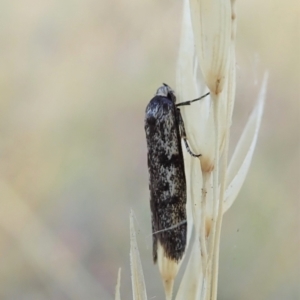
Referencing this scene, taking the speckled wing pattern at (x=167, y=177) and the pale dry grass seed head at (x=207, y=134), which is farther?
the speckled wing pattern at (x=167, y=177)

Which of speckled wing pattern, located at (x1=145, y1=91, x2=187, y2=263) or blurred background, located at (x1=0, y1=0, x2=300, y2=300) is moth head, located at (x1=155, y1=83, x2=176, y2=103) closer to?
speckled wing pattern, located at (x1=145, y1=91, x2=187, y2=263)

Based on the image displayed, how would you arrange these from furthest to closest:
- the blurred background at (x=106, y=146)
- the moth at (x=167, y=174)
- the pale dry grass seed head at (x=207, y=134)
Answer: the blurred background at (x=106, y=146) < the moth at (x=167, y=174) < the pale dry grass seed head at (x=207, y=134)

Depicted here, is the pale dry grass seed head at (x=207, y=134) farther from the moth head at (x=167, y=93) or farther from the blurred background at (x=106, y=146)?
the blurred background at (x=106, y=146)

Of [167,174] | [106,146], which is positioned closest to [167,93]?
[167,174]

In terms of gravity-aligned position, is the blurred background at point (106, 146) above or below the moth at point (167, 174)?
above

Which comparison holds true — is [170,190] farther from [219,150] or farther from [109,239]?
[109,239]

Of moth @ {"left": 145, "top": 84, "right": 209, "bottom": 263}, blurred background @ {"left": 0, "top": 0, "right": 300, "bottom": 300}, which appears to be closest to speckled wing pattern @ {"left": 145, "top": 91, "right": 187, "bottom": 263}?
moth @ {"left": 145, "top": 84, "right": 209, "bottom": 263}

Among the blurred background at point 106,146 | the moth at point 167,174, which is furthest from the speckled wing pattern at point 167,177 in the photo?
the blurred background at point 106,146
